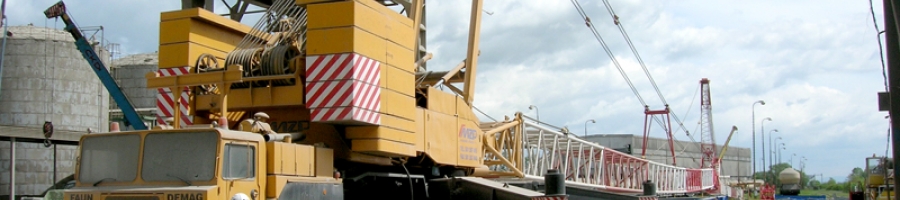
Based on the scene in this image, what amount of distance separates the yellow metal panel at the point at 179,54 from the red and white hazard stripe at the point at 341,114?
2.96 metres

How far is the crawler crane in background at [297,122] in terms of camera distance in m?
10.9

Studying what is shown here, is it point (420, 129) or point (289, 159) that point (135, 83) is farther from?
point (289, 159)

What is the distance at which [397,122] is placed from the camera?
14109 millimetres

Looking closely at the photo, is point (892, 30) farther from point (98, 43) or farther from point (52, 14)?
point (98, 43)

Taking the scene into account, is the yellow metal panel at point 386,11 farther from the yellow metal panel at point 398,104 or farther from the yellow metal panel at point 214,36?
the yellow metal panel at point 214,36

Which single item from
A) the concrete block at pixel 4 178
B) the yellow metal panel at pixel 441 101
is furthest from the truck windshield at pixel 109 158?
the concrete block at pixel 4 178

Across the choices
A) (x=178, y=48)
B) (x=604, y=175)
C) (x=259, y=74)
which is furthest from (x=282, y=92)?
(x=604, y=175)

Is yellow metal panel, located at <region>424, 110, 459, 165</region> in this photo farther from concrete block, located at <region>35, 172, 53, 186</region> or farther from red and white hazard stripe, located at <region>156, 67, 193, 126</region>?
concrete block, located at <region>35, 172, 53, 186</region>

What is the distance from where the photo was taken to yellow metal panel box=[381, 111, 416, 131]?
13.8 metres

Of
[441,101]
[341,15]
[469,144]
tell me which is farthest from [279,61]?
[469,144]

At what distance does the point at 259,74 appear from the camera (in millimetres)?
14125

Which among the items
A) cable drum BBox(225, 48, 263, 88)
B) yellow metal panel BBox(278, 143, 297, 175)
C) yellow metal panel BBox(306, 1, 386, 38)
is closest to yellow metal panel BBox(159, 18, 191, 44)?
cable drum BBox(225, 48, 263, 88)

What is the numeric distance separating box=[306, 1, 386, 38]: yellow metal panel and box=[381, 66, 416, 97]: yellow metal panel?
78cm

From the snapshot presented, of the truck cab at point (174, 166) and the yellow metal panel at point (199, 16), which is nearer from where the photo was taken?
the truck cab at point (174, 166)
